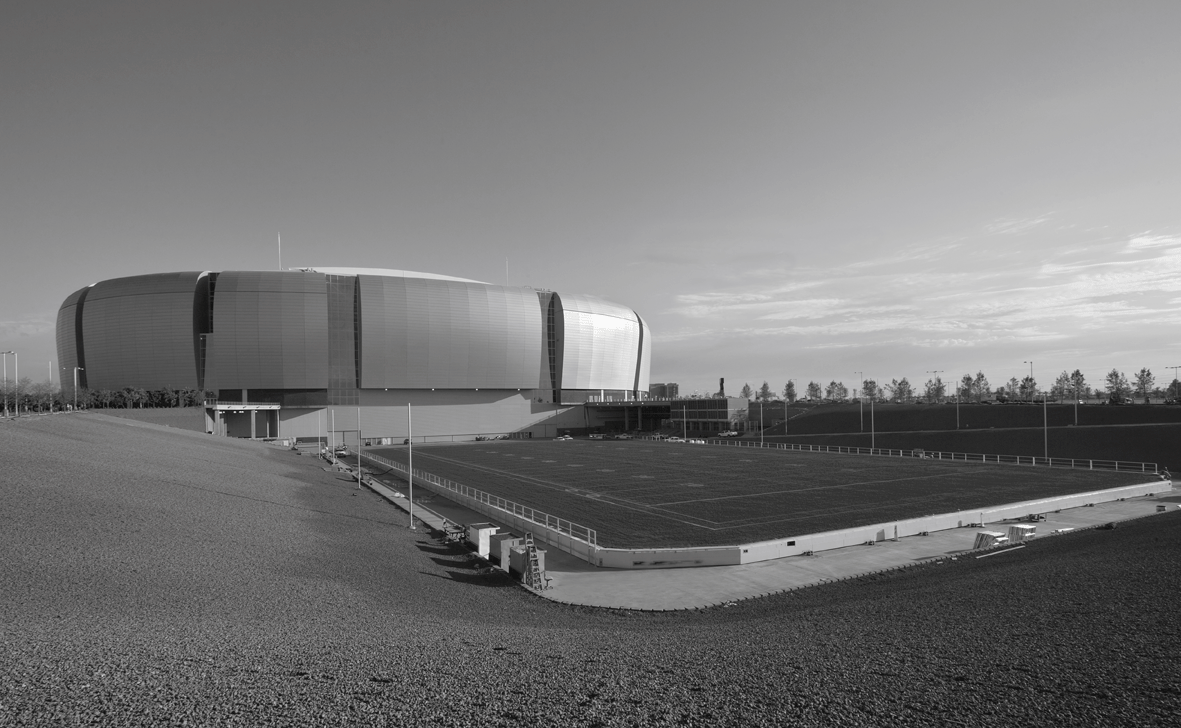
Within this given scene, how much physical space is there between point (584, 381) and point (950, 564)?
90.1 metres

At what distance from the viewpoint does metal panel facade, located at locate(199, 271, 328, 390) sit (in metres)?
86.7

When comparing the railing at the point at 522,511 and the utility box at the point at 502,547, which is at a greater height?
the utility box at the point at 502,547

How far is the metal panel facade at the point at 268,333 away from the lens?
284 ft

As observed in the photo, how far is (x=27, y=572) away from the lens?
1267 cm

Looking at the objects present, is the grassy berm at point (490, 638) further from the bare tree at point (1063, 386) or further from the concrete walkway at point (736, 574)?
the bare tree at point (1063, 386)

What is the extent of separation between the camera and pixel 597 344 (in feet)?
362

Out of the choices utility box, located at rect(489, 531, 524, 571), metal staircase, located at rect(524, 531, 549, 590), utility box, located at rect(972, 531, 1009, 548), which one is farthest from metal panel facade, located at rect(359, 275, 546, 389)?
utility box, located at rect(972, 531, 1009, 548)

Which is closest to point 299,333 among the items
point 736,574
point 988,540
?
point 736,574

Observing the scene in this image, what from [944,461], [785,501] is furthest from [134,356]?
[944,461]

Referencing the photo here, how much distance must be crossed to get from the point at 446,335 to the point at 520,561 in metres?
77.8

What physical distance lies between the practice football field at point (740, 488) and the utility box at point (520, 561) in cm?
497

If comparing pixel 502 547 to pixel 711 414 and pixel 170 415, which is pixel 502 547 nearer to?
pixel 170 415

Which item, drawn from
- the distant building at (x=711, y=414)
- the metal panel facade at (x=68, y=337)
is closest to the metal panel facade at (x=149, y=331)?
the metal panel facade at (x=68, y=337)

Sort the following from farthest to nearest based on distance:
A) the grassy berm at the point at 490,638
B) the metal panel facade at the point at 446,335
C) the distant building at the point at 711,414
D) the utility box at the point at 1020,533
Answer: the distant building at the point at 711,414 < the metal panel facade at the point at 446,335 < the utility box at the point at 1020,533 < the grassy berm at the point at 490,638
